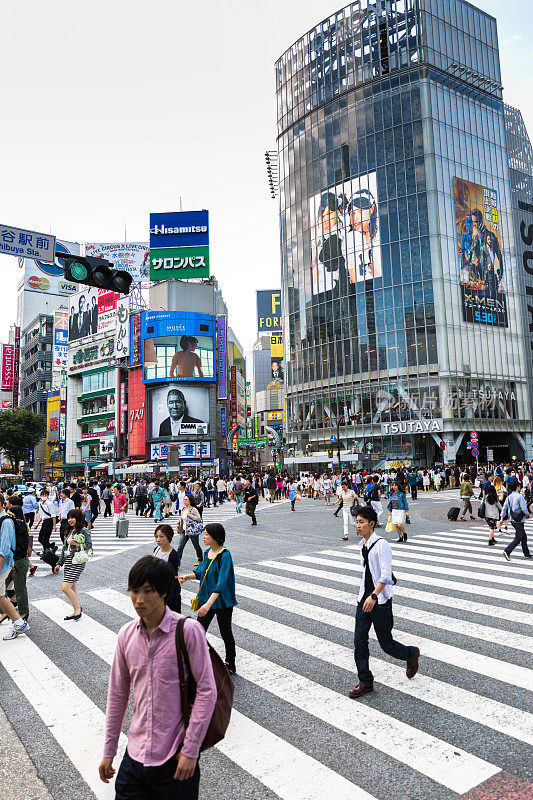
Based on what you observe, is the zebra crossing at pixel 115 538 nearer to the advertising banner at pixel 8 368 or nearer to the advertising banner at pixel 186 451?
the advertising banner at pixel 186 451

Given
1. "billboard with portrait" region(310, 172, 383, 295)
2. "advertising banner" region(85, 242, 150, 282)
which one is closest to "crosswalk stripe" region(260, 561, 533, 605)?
"billboard with portrait" region(310, 172, 383, 295)

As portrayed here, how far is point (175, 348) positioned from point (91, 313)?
1706cm

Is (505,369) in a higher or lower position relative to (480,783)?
higher

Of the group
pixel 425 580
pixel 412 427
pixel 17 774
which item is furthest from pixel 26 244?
pixel 412 427

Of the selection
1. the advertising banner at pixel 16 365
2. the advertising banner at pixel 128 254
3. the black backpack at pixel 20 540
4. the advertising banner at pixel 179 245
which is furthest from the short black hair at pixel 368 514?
the advertising banner at pixel 16 365

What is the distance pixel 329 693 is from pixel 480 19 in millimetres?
76872

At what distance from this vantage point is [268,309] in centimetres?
13838

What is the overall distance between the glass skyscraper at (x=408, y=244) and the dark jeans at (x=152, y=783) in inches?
1954

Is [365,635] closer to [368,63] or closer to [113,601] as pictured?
[113,601]

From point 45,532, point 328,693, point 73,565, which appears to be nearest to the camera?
point 328,693

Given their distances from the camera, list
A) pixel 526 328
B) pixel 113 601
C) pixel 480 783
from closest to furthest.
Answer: pixel 480 783, pixel 113 601, pixel 526 328

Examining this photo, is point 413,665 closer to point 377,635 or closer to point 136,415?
point 377,635

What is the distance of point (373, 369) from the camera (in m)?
57.3

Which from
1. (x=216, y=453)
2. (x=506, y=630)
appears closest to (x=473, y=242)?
(x=216, y=453)
